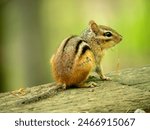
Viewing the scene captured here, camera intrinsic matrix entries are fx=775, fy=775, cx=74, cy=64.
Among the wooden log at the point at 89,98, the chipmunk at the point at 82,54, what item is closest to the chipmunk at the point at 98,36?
the chipmunk at the point at 82,54

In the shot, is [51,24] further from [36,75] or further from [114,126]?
[114,126]

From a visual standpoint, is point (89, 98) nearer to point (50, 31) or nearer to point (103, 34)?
point (103, 34)

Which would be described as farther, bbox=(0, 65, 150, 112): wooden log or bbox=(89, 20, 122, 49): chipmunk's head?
bbox=(89, 20, 122, 49): chipmunk's head

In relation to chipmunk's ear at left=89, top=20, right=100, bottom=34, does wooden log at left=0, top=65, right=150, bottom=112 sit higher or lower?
lower

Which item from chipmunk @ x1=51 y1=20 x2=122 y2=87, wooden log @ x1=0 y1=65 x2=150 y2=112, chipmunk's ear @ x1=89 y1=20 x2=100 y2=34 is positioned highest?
chipmunk's ear @ x1=89 y1=20 x2=100 y2=34

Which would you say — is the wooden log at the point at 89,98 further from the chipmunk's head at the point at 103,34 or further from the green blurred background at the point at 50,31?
the chipmunk's head at the point at 103,34

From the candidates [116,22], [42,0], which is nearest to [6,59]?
[42,0]

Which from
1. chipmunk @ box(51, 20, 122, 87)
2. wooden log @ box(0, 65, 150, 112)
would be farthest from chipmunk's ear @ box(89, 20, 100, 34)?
wooden log @ box(0, 65, 150, 112)

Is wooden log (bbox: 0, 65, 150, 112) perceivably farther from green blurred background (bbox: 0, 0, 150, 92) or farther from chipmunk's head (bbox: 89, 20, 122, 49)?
chipmunk's head (bbox: 89, 20, 122, 49)
